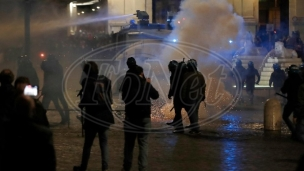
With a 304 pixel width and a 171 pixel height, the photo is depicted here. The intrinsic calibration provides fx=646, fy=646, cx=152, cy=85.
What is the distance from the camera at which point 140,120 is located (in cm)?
895

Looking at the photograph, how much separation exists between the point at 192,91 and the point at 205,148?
79.9 inches

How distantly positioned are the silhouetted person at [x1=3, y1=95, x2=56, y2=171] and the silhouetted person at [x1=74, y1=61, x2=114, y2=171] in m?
3.10

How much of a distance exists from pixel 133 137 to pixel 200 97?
15.6 ft

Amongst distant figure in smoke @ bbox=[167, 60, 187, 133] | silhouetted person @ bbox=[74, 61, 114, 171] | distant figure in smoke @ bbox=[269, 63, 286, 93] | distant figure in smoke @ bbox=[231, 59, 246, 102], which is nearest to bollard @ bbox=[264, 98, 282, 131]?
distant figure in smoke @ bbox=[167, 60, 187, 133]

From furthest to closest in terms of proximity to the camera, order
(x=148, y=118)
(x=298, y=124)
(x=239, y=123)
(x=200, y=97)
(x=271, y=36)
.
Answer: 1. (x=271, y=36)
2. (x=239, y=123)
3. (x=200, y=97)
4. (x=298, y=124)
5. (x=148, y=118)

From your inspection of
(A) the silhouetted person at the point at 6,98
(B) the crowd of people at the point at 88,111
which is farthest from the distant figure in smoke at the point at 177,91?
(A) the silhouetted person at the point at 6,98

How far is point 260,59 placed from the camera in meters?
29.9

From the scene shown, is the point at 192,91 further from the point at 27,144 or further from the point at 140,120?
the point at 27,144

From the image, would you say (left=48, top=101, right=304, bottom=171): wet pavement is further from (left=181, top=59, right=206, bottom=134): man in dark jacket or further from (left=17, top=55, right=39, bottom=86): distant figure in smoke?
(left=17, top=55, right=39, bottom=86): distant figure in smoke

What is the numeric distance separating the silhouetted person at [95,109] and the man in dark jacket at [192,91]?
4.46 m

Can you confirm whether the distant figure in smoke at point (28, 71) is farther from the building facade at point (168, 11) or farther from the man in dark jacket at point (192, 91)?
the building facade at point (168, 11)

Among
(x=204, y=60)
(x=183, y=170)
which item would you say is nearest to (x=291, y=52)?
(x=204, y=60)

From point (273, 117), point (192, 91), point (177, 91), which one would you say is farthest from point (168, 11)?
point (192, 91)

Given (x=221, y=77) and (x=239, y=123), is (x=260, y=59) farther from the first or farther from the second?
(x=239, y=123)
